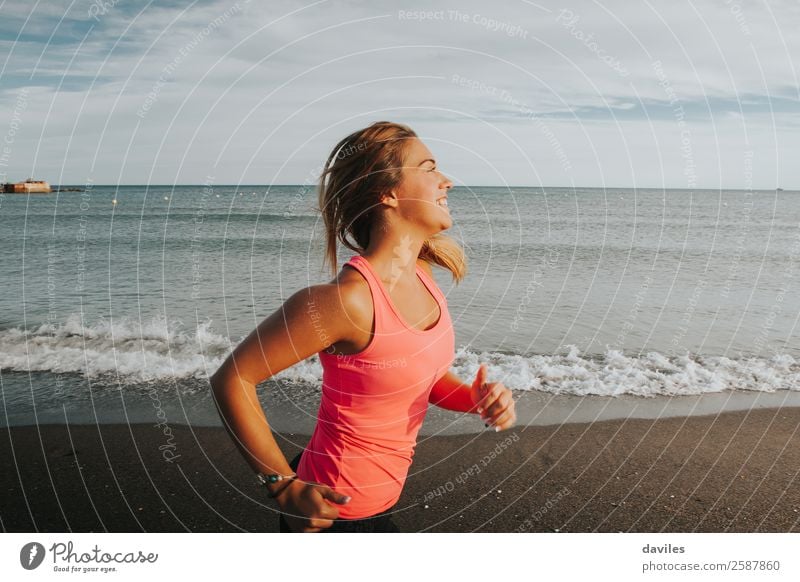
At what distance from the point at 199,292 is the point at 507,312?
5179mm

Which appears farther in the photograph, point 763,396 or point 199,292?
point 199,292

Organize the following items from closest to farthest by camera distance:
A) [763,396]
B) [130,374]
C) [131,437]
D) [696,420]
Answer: [131,437] < [696,420] < [763,396] < [130,374]

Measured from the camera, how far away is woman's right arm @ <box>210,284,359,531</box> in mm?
1579

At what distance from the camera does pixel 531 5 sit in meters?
3.67

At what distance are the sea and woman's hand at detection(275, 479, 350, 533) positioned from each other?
0.96m

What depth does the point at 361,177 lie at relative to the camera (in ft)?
6.11

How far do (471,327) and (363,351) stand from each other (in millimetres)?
6645

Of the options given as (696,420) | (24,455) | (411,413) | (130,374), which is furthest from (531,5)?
(130,374)

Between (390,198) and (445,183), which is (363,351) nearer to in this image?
(390,198)

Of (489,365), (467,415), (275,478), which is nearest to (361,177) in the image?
(275,478)

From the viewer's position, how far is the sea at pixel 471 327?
5945mm

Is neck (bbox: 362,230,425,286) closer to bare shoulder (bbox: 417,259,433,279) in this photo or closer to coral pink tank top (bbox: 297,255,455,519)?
coral pink tank top (bbox: 297,255,455,519)

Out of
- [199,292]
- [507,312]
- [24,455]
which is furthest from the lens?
[199,292]
